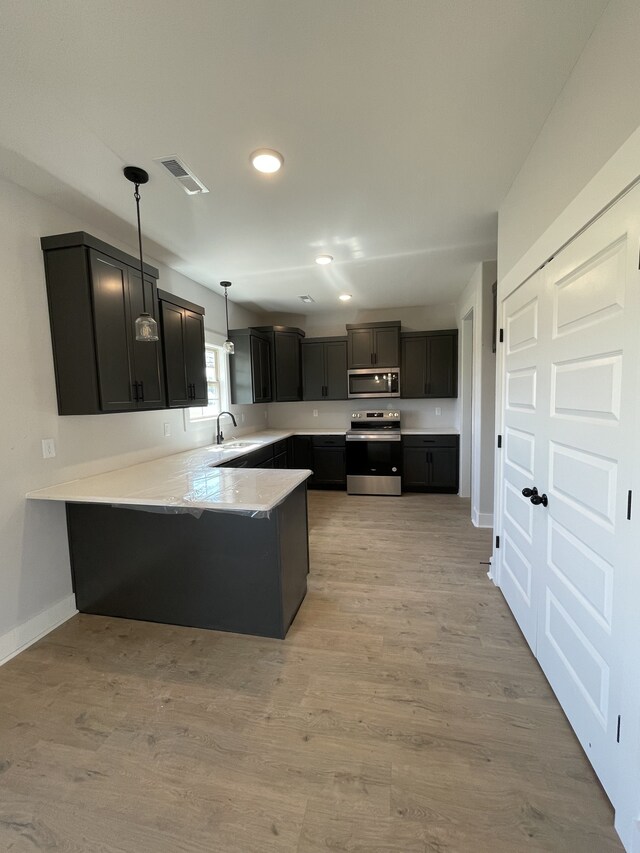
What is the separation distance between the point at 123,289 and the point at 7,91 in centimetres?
106

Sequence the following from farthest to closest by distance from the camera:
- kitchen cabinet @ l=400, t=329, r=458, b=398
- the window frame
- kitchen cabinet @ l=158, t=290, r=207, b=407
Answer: kitchen cabinet @ l=400, t=329, r=458, b=398, the window frame, kitchen cabinet @ l=158, t=290, r=207, b=407

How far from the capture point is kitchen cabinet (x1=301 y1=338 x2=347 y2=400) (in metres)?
5.38

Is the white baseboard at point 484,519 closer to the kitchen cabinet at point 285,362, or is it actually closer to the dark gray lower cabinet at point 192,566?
the dark gray lower cabinet at point 192,566

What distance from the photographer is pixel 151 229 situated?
267 cm

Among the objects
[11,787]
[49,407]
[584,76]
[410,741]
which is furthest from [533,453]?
[49,407]

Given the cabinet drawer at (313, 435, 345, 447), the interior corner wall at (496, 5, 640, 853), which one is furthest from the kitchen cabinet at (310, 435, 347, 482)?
the interior corner wall at (496, 5, 640, 853)

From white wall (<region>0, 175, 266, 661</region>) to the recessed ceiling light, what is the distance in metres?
1.45

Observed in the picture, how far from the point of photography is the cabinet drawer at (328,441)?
5230 mm

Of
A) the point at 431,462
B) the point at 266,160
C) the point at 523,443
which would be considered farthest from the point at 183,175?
the point at 431,462

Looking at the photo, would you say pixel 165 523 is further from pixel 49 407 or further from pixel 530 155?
pixel 530 155

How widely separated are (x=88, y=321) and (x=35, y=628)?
1933 millimetres

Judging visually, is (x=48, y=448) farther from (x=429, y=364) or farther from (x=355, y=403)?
(x=429, y=364)

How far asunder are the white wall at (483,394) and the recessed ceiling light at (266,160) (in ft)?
7.60

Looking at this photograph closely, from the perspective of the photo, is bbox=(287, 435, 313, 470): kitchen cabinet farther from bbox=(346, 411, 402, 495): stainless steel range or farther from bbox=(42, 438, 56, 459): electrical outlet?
bbox=(42, 438, 56, 459): electrical outlet
